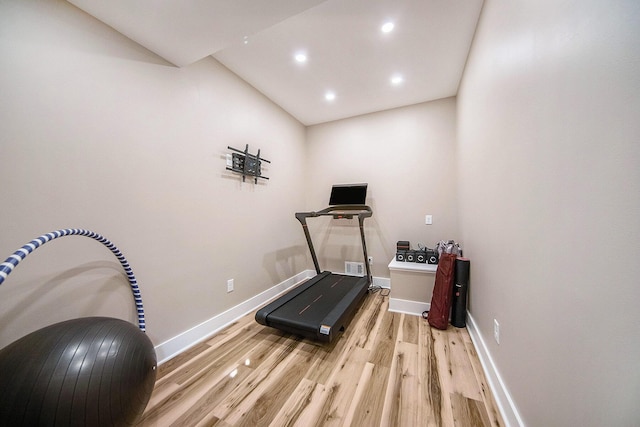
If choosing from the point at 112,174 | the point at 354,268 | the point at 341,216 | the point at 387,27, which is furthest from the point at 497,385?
the point at 112,174

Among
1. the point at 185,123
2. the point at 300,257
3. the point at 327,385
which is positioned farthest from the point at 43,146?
the point at 300,257

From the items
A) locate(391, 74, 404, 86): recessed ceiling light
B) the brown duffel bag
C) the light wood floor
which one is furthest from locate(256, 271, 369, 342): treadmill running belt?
locate(391, 74, 404, 86): recessed ceiling light

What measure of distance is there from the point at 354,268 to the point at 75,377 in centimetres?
321

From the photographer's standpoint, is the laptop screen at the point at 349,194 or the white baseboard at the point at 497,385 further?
the laptop screen at the point at 349,194

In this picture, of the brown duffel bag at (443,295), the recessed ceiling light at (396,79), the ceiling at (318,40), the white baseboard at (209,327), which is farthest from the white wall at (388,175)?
the white baseboard at (209,327)

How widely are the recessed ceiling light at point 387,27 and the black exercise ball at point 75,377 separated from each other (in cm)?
291

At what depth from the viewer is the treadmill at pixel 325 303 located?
193 centimetres

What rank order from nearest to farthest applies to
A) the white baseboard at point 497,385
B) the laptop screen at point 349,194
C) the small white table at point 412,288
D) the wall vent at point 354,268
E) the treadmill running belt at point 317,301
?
the white baseboard at point 497,385, the treadmill running belt at point 317,301, the small white table at point 412,288, the laptop screen at point 349,194, the wall vent at point 354,268

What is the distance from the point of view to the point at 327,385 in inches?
59.0

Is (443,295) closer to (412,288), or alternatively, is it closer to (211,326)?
(412,288)

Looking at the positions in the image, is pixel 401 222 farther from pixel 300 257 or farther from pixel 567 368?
pixel 567 368

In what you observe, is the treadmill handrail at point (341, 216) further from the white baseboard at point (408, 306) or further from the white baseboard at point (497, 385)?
the white baseboard at point (497, 385)

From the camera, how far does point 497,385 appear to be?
1.34 m

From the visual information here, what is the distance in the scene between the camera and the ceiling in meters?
1.46
